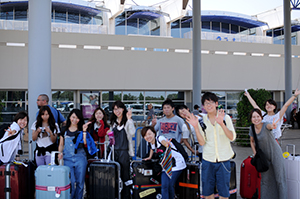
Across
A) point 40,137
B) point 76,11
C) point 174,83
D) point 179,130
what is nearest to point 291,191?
point 179,130

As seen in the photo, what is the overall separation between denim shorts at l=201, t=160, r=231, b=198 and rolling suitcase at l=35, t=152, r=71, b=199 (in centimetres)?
218

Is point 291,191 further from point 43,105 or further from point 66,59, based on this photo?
point 66,59

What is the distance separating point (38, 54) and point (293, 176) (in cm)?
587

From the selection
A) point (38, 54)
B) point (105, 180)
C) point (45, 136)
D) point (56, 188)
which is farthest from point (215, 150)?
point (38, 54)

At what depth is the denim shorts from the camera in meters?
3.88

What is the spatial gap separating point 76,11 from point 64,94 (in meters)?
7.58

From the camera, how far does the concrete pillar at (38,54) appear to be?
255 inches

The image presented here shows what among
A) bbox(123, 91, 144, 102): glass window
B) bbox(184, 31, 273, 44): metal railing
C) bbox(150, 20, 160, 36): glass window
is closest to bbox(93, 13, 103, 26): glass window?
bbox(150, 20, 160, 36): glass window

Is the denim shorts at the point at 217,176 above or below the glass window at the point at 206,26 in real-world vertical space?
below

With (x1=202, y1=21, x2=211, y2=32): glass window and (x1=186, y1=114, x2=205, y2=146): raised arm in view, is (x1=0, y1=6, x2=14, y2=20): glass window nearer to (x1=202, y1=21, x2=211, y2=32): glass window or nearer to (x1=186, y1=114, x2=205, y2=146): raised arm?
(x1=202, y1=21, x2=211, y2=32): glass window

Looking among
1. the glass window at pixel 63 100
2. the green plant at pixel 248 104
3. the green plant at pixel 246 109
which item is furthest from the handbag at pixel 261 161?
the glass window at pixel 63 100

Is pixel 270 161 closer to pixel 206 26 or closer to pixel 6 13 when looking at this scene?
pixel 6 13

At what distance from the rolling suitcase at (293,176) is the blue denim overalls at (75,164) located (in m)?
3.55

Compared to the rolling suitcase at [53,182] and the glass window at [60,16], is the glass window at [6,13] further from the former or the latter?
the rolling suitcase at [53,182]
